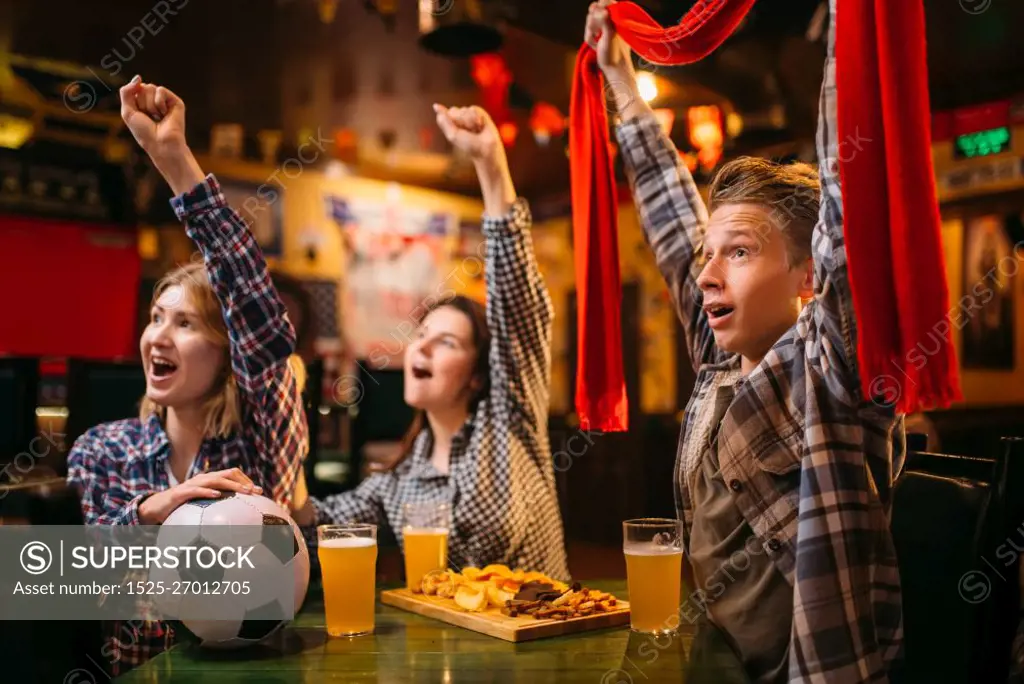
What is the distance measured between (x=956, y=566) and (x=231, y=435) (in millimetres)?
1366

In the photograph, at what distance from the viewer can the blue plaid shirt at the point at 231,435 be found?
166cm

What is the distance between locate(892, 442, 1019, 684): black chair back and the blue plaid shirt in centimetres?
121

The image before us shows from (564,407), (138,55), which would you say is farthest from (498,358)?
(564,407)

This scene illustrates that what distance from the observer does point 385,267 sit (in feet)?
25.9

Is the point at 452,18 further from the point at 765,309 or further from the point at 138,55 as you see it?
the point at 138,55

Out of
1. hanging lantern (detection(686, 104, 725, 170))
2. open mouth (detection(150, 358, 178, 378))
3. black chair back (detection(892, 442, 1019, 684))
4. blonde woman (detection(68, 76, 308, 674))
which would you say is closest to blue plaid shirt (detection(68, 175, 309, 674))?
blonde woman (detection(68, 76, 308, 674))

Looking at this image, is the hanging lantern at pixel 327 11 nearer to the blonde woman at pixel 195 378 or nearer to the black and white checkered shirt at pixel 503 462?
the black and white checkered shirt at pixel 503 462

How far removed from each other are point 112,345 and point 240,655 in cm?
521

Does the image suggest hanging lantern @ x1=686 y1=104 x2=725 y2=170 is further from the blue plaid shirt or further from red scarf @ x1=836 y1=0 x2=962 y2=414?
red scarf @ x1=836 y1=0 x2=962 y2=414

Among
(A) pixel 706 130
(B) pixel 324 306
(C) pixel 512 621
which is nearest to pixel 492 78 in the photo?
(A) pixel 706 130

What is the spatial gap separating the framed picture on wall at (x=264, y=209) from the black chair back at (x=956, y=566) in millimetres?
6125

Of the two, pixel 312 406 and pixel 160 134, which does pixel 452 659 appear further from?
pixel 312 406

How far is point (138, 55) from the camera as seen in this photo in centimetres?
498

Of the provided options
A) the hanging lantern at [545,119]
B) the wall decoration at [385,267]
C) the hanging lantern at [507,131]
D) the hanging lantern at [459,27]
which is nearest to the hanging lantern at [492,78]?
the hanging lantern at [545,119]
